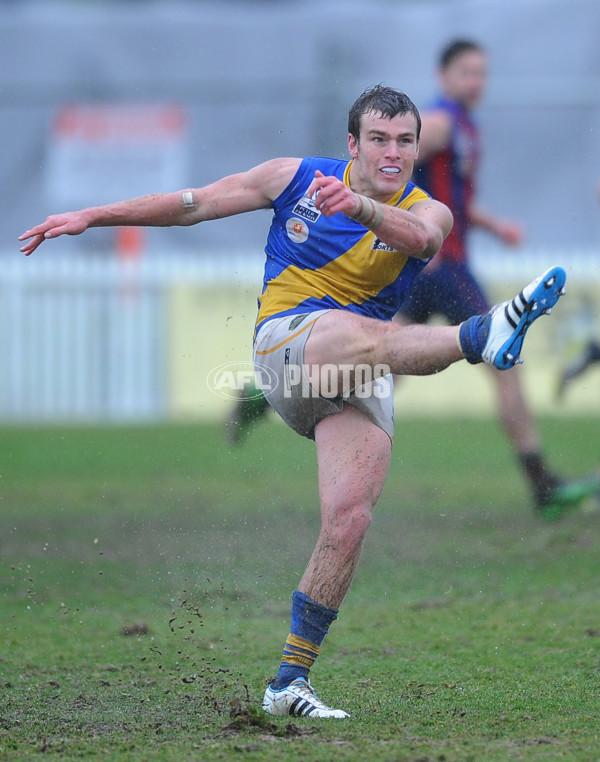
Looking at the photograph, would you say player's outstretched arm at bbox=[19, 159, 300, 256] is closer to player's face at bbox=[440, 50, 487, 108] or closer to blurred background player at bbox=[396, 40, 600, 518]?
blurred background player at bbox=[396, 40, 600, 518]

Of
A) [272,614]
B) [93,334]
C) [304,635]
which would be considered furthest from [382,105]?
[93,334]

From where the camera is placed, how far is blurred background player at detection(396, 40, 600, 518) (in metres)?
7.22

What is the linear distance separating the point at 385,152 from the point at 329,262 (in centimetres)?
44

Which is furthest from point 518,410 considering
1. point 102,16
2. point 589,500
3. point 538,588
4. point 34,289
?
point 102,16

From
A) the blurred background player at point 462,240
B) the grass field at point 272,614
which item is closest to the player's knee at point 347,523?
the grass field at point 272,614

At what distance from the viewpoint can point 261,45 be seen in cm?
2195

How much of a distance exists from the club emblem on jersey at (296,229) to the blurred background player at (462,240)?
2.48m

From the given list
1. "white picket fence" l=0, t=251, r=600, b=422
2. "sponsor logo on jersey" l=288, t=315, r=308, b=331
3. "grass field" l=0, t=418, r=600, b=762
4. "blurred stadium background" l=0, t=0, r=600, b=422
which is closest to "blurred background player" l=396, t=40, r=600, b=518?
"grass field" l=0, t=418, r=600, b=762

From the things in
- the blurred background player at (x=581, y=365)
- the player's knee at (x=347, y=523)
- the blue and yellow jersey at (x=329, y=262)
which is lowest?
the player's knee at (x=347, y=523)

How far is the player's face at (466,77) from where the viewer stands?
7.59 meters

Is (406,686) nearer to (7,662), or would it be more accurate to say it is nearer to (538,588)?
(7,662)

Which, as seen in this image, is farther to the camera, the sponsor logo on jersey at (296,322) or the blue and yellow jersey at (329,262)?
the blue and yellow jersey at (329,262)

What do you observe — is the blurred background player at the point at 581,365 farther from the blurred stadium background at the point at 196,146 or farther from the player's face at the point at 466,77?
the blurred stadium background at the point at 196,146

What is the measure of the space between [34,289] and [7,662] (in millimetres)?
10722
